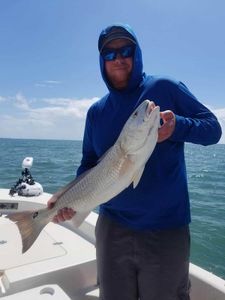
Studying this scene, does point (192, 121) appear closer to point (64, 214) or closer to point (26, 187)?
point (64, 214)

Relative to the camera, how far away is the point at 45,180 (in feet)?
63.7

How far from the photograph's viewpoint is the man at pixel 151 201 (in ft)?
8.30

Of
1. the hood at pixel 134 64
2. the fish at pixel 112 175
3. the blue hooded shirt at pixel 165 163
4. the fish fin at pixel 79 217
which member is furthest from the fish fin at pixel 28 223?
the hood at pixel 134 64

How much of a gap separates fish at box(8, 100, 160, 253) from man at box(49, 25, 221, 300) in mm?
116

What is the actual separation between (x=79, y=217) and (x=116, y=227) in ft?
1.25

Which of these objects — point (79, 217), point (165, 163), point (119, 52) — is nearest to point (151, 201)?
point (165, 163)

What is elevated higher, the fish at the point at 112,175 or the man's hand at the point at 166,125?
the man's hand at the point at 166,125

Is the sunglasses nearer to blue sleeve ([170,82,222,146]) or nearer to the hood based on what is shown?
the hood

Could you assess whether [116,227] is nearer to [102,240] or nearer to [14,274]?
[102,240]

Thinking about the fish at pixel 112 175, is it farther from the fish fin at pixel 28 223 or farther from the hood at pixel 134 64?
the hood at pixel 134 64

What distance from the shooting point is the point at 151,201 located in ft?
8.42

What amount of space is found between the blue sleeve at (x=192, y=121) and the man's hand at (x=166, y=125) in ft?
0.14

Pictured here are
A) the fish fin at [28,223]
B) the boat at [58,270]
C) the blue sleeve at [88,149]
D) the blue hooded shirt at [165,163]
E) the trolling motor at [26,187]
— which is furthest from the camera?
the trolling motor at [26,187]

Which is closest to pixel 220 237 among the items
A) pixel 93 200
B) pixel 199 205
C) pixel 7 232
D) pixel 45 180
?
pixel 199 205
